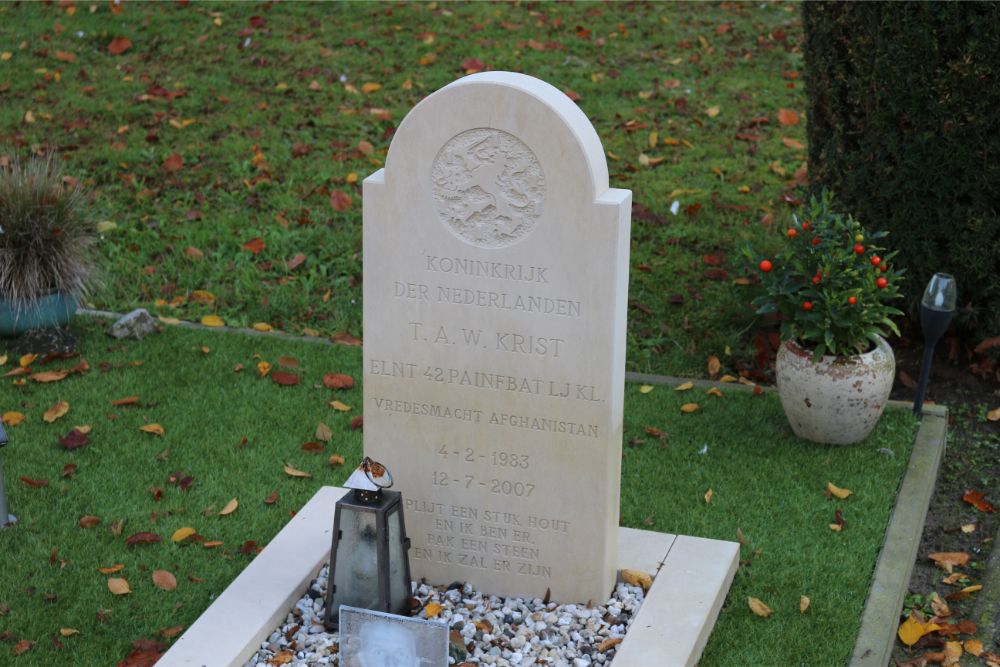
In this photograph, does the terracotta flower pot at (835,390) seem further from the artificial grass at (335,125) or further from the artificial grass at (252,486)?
the artificial grass at (335,125)

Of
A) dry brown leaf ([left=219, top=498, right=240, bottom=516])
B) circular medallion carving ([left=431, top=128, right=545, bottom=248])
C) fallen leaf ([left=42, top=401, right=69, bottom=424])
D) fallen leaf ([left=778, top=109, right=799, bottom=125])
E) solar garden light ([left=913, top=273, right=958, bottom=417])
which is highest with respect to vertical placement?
circular medallion carving ([left=431, top=128, right=545, bottom=248])

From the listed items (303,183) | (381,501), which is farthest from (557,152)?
(303,183)

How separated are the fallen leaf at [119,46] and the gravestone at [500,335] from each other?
717cm

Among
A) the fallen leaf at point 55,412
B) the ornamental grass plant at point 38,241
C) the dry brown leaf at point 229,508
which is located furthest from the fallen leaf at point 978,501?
the ornamental grass plant at point 38,241

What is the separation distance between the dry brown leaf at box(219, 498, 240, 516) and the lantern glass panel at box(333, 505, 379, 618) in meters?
1.08

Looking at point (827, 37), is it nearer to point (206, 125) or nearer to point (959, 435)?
point (959, 435)

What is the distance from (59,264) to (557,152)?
3746 millimetres

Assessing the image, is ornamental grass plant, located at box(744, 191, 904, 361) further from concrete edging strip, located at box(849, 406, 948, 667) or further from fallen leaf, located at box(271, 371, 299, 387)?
fallen leaf, located at box(271, 371, 299, 387)

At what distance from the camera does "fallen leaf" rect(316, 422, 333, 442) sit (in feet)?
19.7

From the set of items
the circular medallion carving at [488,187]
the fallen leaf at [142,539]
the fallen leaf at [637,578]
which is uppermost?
the circular medallion carving at [488,187]

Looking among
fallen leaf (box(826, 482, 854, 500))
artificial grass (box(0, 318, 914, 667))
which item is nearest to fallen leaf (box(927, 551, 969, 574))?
artificial grass (box(0, 318, 914, 667))

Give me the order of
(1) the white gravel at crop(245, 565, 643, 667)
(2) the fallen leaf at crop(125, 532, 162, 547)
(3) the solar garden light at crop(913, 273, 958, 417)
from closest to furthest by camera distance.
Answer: (1) the white gravel at crop(245, 565, 643, 667), (2) the fallen leaf at crop(125, 532, 162, 547), (3) the solar garden light at crop(913, 273, 958, 417)

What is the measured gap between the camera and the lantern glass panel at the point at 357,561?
4375 millimetres

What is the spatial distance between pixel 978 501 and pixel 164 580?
12.0ft
